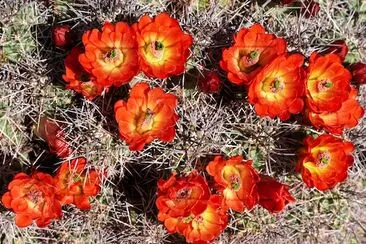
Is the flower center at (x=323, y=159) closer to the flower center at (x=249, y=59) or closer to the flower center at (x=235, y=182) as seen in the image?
the flower center at (x=235, y=182)

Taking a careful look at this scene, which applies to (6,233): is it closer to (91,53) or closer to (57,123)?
(57,123)

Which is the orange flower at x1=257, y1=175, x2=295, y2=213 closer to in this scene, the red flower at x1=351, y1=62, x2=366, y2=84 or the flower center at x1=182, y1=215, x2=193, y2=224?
the flower center at x1=182, y1=215, x2=193, y2=224

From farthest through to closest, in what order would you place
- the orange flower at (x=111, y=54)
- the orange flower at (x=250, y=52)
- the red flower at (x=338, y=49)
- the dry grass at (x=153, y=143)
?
1. the red flower at (x=338, y=49)
2. the dry grass at (x=153, y=143)
3. the orange flower at (x=250, y=52)
4. the orange flower at (x=111, y=54)

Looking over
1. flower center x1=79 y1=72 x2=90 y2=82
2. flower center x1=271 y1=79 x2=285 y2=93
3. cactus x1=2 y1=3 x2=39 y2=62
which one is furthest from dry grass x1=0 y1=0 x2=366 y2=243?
flower center x1=271 y1=79 x2=285 y2=93

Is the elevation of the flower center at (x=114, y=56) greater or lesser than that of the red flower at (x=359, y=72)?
greater

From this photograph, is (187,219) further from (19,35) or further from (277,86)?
(19,35)

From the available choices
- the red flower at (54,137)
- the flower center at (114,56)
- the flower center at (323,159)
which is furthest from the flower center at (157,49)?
the flower center at (323,159)
